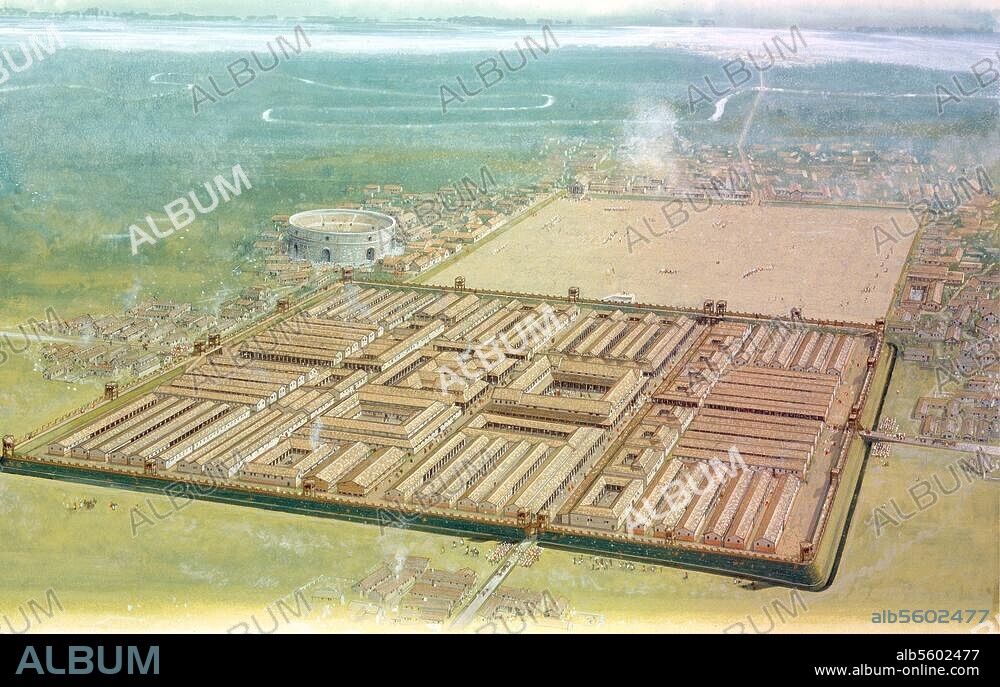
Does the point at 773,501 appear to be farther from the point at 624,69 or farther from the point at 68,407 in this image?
the point at 624,69

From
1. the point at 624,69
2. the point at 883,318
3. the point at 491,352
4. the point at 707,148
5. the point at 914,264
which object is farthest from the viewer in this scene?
the point at 624,69

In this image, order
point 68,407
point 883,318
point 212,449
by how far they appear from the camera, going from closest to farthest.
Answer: point 212,449, point 68,407, point 883,318

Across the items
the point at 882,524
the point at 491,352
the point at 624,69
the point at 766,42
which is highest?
the point at 624,69

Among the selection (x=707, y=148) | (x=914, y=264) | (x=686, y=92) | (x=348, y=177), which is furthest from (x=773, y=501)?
(x=686, y=92)

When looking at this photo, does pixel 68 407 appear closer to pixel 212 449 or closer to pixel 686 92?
pixel 212 449

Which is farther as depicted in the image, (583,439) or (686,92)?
(686,92)

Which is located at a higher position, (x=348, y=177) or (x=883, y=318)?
(x=348, y=177)
